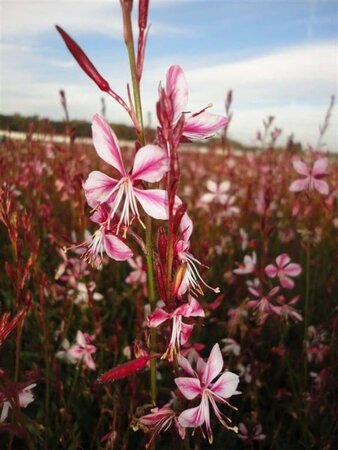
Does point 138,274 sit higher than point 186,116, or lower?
lower

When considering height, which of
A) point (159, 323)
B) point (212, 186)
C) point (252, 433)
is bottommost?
point (252, 433)

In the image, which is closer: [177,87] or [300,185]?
[177,87]

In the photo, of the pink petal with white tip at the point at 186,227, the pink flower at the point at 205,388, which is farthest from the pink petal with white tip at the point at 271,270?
the pink petal with white tip at the point at 186,227

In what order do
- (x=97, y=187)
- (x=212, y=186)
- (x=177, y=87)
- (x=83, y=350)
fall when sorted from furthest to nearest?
1. (x=212, y=186)
2. (x=83, y=350)
3. (x=97, y=187)
4. (x=177, y=87)

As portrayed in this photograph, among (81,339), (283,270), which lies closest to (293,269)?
(283,270)

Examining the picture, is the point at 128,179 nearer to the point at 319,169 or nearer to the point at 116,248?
the point at 116,248

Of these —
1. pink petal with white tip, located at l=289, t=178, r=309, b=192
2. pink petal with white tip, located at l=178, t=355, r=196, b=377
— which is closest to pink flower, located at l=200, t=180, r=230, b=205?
pink petal with white tip, located at l=289, t=178, r=309, b=192

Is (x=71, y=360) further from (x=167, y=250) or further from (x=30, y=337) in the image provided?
(x=167, y=250)
